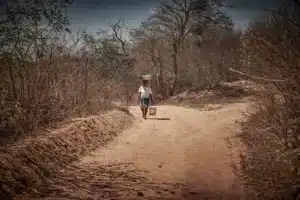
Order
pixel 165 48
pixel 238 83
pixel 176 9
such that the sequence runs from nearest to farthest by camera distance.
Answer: pixel 238 83
pixel 176 9
pixel 165 48

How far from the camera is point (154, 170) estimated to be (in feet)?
34.2

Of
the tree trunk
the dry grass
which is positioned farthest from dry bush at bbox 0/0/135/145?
the tree trunk

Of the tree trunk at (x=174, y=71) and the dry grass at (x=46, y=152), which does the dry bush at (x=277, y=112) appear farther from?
A: the tree trunk at (x=174, y=71)

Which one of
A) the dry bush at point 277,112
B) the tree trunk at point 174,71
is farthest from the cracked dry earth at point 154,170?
the tree trunk at point 174,71

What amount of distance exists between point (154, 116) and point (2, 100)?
1205 cm

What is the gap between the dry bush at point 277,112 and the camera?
8.42m

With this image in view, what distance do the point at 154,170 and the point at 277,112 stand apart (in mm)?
3266

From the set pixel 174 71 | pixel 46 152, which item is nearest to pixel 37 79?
pixel 46 152

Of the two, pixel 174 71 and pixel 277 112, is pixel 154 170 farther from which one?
pixel 174 71

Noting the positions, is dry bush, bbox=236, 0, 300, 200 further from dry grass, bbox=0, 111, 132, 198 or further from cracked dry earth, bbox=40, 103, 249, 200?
dry grass, bbox=0, 111, 132, 198

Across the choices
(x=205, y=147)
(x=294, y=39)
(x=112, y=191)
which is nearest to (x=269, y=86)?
(x=294, y=39)

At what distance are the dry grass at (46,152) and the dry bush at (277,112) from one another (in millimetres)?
4366

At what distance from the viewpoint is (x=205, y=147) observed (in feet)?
45.1

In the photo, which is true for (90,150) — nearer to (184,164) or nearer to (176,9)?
(184,164)
